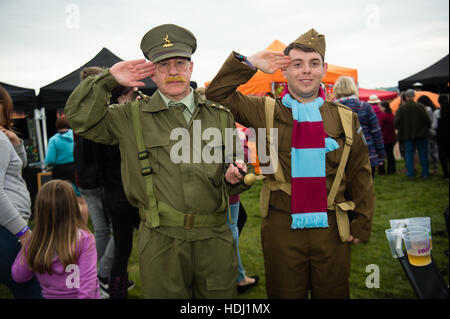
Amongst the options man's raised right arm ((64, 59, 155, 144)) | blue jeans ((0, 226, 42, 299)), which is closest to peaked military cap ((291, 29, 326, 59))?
man's raised right arm ((64, 59, 155, 144))

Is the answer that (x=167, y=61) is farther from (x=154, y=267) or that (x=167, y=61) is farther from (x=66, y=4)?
(x=154, y=267)

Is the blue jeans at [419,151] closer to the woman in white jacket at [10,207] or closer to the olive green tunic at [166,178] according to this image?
the olive green tunic at [166,178]

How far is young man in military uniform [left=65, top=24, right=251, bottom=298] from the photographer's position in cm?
176

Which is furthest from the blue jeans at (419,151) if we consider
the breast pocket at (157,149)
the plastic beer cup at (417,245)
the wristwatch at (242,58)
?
the breast pocket at (157,149)

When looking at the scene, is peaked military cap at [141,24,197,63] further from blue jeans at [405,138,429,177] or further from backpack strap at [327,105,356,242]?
blue jeans at [405,138,429,177]

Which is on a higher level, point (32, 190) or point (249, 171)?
point (249, 171)

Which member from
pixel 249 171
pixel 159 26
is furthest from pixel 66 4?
pixel 249 171

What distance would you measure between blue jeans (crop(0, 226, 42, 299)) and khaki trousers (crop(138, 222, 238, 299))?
1018 millimetres

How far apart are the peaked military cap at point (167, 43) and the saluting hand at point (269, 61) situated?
37 cm

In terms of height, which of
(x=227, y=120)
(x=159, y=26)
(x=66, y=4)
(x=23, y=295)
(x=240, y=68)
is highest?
(x=66, y=4)

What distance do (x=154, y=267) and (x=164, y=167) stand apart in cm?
52

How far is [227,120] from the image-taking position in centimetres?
193

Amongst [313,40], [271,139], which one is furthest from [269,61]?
[271,139]
